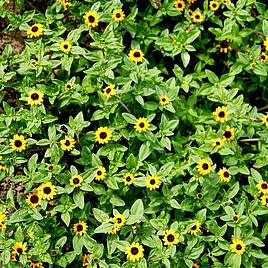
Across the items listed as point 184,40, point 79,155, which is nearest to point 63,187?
point 79,155

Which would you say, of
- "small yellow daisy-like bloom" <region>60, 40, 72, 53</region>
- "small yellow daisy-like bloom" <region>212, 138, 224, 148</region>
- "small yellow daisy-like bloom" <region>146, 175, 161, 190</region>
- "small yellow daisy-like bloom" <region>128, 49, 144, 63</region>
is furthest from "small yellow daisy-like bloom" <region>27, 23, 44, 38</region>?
"small yellow daisy-like bloom" <region>212, 138, 224, 148</region>

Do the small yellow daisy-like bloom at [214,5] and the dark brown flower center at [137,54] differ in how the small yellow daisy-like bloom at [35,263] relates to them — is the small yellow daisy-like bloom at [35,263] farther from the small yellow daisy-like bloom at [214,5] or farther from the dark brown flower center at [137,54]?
the small yellow daisy-like bloom at [214,5]

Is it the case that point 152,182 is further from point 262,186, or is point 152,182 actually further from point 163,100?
point 262,186

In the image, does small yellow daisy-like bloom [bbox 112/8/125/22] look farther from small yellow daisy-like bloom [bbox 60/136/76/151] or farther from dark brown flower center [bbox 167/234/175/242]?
dark brown flower center [bbox 167/234/175/242]

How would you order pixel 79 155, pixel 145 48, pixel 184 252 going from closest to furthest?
pixel 184 252 < pixel 79 155 < pixel 145 48

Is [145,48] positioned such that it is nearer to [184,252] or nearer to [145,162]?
[145,162]
